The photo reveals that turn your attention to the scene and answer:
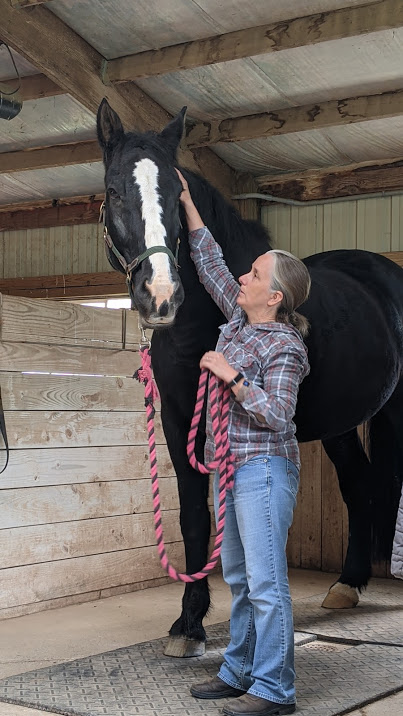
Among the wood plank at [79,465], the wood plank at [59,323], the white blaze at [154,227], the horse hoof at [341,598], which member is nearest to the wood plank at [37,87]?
the wood plank at [59,323]

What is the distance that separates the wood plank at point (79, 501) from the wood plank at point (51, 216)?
320 cm

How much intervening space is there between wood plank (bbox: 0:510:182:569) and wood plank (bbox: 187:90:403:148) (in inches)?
90.4

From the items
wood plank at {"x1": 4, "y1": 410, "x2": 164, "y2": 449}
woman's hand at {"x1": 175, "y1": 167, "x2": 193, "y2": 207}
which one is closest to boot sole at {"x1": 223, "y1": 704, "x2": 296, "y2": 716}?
woman's hand at {"x1": 175, "y1": 167, "x2": 193, "y2": 207}

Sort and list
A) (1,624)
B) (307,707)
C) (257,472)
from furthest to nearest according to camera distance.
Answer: (1,624) < (307,707) < (257,472)

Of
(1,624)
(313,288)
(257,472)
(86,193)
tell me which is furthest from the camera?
(86,193)

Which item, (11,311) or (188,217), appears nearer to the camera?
(188,217)

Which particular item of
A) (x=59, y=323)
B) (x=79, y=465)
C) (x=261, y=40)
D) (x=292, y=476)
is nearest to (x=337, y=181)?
(x=261, y=40)

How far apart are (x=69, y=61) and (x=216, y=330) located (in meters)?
2.34

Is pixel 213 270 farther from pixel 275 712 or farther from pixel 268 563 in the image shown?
pixel 275 712

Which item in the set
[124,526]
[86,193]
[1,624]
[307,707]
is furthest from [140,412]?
[86,193]

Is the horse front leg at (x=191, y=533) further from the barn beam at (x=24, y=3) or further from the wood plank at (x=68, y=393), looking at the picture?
the barn beam at (x=24, y=3)

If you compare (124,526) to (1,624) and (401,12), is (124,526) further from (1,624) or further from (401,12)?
(401,12)

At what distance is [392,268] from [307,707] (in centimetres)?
210

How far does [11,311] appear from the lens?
3.60 m
